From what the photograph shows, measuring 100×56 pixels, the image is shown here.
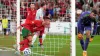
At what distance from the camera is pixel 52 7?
20.6 metres

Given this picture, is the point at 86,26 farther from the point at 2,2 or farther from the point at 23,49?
the point at 2,2

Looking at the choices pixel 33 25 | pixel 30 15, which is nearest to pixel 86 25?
pixel 33 25

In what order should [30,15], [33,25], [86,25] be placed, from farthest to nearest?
[30,15] → [86,25] → [33,25]

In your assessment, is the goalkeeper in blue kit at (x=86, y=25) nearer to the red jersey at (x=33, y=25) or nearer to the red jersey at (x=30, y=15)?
the red jersey at (x=33, y=25)

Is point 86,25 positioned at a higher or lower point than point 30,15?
lower

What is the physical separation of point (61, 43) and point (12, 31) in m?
7.95

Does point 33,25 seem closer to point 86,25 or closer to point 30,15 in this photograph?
point 30,15

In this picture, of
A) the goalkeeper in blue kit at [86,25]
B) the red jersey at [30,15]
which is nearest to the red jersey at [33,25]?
the red jersey at [30,15]

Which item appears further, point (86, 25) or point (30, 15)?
point (30, 15)

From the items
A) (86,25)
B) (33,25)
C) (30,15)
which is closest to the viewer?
(33,25)

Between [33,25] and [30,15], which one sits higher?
[30,15]

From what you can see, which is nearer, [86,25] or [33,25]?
[33,25]

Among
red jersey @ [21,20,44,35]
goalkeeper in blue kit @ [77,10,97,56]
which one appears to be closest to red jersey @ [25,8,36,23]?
red jersey @ [21,20,44,35]

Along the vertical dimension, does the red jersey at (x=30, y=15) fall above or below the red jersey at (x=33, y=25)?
above
